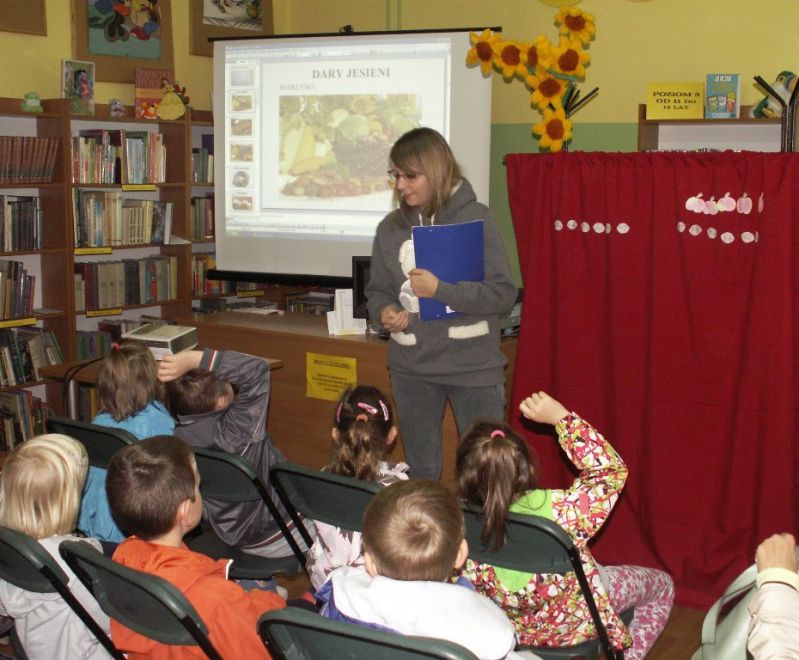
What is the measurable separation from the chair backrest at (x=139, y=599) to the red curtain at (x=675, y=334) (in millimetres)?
1923

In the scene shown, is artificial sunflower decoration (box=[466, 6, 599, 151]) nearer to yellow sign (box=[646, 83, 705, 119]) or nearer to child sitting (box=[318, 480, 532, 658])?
yellow sign (box=[646, 83, 705, 119])

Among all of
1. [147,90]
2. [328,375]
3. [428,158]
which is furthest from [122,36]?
[428,158]

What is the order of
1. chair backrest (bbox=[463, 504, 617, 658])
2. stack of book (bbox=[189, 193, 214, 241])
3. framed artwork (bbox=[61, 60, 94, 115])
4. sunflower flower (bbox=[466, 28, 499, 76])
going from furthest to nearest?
stack of book (bbox=[189, 193, 214, 241]), framed artwork (bbox=[61, 60, 94, 115]), sunflower flower (bbox=[466, 28, 499, 76]), chair backrest (bbox=[463, 504, 617, 658])

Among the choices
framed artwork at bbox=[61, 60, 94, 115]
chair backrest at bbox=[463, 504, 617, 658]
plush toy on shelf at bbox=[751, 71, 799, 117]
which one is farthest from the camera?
framed artwork at bbox=[61, 60, 94, 115]

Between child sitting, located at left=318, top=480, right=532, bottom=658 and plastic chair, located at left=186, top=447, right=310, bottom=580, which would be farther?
plastic chair, located at left=186, top=447, right=310, bottom=580

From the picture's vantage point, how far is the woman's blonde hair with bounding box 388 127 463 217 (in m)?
2.93

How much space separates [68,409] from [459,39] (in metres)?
2.60

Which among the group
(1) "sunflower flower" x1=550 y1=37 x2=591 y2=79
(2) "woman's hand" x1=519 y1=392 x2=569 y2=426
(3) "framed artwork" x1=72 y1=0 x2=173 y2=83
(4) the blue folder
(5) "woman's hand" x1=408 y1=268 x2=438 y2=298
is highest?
(3) "framed artwork" x1=72 y1=0 x2=173 y2=83

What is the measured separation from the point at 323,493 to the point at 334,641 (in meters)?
0.75

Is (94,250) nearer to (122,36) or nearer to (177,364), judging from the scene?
(122,36)

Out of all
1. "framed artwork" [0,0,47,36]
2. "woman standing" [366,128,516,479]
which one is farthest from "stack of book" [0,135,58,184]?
"woman standing" [366,128,516,479]

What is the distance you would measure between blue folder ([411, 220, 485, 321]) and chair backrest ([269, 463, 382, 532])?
0.90 m

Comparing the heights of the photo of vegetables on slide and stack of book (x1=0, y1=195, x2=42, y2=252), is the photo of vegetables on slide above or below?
above

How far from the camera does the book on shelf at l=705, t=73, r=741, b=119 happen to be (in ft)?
14.1
